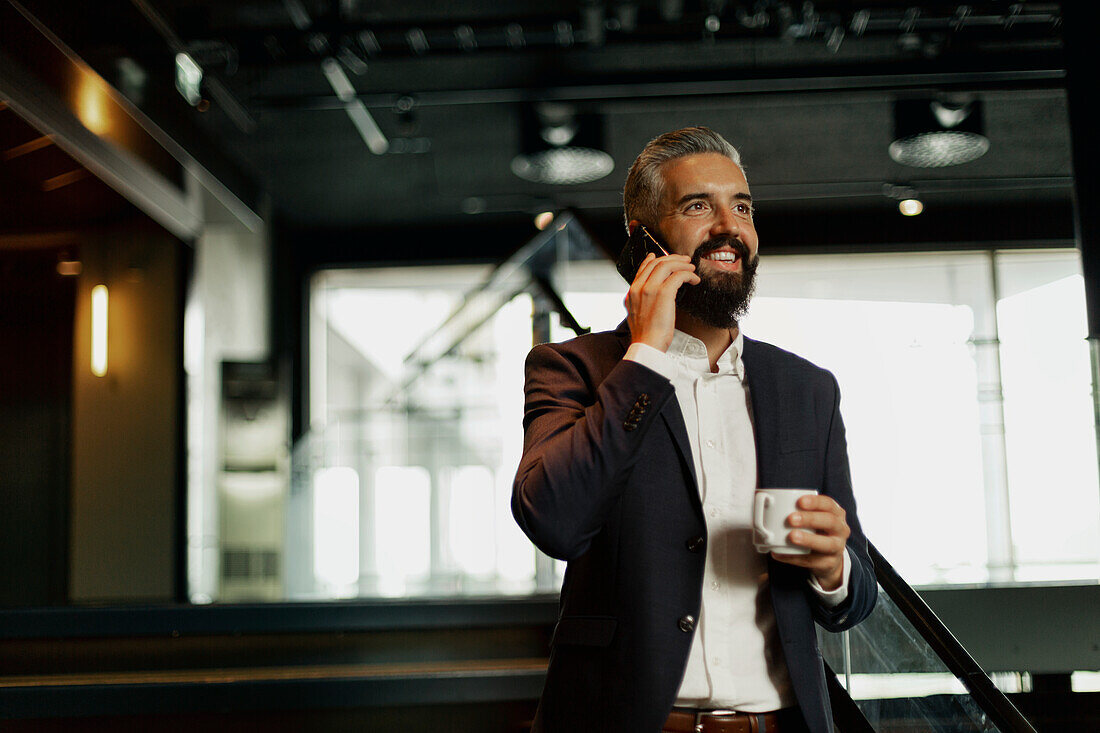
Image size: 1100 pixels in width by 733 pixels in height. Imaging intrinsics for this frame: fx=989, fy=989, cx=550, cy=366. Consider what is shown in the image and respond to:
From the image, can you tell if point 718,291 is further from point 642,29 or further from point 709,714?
point 642,29

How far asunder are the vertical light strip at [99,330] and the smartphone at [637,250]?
6.26 meters

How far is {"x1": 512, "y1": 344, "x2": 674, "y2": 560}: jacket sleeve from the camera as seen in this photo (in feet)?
4.34

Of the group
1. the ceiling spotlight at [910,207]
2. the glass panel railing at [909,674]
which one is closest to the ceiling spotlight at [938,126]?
the ceiling spotlight at [910,207]

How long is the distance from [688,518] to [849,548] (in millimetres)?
269

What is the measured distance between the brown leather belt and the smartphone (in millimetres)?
696

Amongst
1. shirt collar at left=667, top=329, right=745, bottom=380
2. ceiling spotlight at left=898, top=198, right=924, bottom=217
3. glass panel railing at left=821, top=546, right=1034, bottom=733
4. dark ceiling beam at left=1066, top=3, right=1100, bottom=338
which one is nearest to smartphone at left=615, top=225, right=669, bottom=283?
shirt collar at left=667, top=329, right=745, bottom=380

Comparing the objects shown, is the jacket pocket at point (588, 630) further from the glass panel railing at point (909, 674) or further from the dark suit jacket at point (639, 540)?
the glass panel railing at point (909, 674)

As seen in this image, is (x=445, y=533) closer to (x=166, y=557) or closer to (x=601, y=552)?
(x=166, y=557)

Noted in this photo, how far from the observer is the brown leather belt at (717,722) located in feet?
4.49

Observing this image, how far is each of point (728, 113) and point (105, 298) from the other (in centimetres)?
482

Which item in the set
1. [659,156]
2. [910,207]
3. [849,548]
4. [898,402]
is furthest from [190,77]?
[910,207]

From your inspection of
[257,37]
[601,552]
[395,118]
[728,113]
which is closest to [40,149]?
[257,37]

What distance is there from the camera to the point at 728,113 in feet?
24.6

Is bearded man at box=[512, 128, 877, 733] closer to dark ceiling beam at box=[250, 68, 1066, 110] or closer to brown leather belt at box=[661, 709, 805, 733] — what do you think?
brown leather belt at box=[661, 709, 805, 733]
